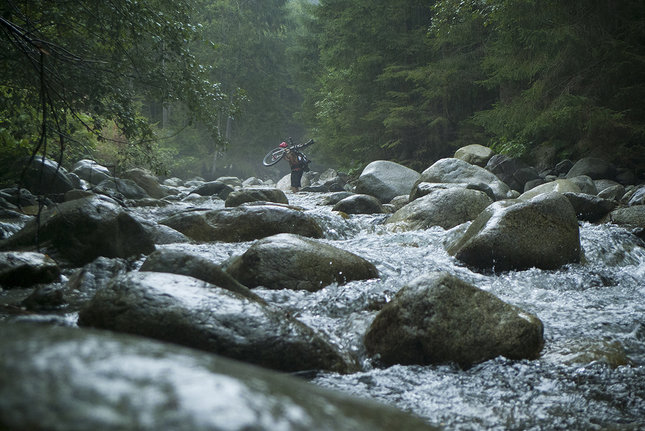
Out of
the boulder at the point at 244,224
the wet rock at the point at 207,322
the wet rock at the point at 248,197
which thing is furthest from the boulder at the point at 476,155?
the wet rock at the point at 207,322

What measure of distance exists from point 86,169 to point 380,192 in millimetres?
7575

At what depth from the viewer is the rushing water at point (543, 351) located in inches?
91.7

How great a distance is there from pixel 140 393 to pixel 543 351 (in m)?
2.77

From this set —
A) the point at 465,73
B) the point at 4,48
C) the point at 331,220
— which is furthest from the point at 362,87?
the point at 4,48

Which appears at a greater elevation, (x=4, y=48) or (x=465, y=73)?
(x=465, y=73)

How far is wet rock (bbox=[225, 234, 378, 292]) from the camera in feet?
13.9

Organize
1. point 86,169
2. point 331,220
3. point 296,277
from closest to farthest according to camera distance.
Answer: point 296,277
point 331,220
point 86,169

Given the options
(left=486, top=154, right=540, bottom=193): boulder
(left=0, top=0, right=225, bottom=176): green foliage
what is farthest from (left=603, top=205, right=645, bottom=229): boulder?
(left=0, top=0, right=225, bottom=176): green foliage

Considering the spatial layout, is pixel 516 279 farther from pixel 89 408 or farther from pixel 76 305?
pixel 89 408

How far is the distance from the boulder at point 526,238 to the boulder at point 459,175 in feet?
18.0

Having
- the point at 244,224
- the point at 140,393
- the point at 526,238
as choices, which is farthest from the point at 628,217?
the point at 140,393

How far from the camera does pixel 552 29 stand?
1052 cm

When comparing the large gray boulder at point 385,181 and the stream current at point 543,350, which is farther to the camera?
the large gray boulder at point 385,181

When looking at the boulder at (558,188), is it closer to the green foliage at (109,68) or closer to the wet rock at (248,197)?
the wet rock at (248,197)
